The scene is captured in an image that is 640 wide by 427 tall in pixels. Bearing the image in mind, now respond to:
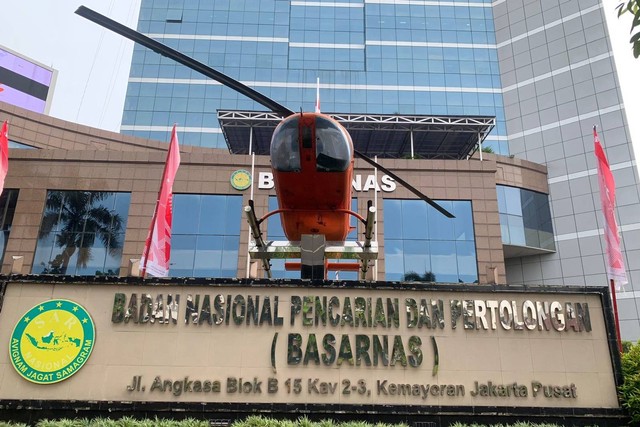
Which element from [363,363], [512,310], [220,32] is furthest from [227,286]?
[220,32]

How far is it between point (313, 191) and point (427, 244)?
20.1 m

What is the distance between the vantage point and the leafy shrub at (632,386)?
9.38m

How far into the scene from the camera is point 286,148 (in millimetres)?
10469

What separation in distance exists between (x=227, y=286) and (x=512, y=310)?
20.3ft

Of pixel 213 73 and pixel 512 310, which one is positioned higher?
pixel 213 73

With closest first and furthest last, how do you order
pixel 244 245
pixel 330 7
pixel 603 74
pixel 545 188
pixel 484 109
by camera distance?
pixel 244 245
pixel 545 188
pixel 603 74
pixel 484 109
pixel 330 7

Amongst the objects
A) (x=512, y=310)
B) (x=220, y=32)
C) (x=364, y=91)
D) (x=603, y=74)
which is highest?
(x=220, y=32)

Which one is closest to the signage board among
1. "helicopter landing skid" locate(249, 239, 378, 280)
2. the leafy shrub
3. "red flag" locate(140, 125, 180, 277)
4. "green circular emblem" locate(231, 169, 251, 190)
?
the leafy shrub

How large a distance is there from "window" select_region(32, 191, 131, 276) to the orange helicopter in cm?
1985

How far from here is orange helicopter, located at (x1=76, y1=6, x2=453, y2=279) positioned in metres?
10.3

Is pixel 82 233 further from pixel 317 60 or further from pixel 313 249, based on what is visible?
pixel 317 60

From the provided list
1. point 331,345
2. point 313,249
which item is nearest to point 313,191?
point 313,249

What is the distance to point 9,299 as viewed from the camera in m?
10.0

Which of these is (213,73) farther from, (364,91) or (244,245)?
(364,91)
